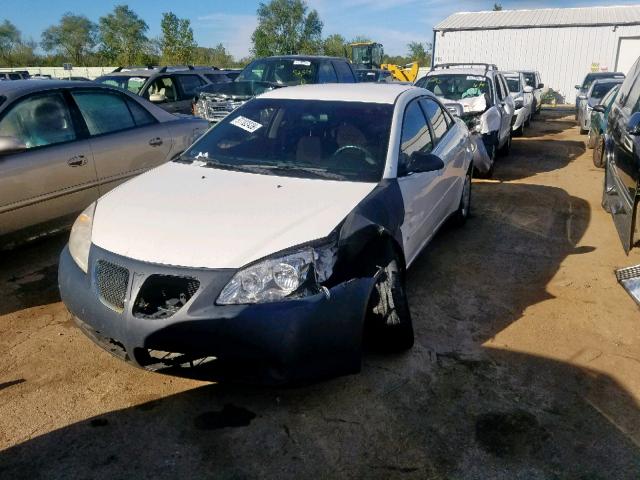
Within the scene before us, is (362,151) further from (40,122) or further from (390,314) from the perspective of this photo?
(40,122)

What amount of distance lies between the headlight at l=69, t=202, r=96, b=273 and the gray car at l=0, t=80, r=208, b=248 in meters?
1.47

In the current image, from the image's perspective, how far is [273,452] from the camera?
8.14 ft

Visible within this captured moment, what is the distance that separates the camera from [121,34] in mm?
56156

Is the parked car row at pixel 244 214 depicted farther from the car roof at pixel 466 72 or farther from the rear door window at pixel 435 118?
the car roof at pixel 466 72

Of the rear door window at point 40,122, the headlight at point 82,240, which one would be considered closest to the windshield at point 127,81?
the rear door window at point 40,122

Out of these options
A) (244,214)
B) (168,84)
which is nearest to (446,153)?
(244,214)

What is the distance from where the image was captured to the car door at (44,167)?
14.1 ft

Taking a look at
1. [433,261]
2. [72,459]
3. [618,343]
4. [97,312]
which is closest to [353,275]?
[97,312]

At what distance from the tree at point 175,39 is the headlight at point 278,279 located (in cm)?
4366

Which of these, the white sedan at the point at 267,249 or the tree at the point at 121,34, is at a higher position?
the tree at the point at 121,34

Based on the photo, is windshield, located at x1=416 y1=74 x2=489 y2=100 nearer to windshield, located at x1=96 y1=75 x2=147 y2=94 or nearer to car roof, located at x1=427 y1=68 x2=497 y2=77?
car roof, located at x1=427 y1=68 x2=497 y2=77

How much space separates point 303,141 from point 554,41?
1137 inches

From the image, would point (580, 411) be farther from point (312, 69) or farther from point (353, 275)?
point (312, 69)

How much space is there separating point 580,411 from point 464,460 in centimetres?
79
